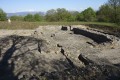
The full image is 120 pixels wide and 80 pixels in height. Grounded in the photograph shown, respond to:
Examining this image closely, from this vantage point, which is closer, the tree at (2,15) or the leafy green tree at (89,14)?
the tree at (2,15)

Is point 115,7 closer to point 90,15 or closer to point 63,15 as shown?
point 90,15

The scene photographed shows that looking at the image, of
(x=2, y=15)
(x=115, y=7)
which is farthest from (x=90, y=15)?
(x=115, y=7)

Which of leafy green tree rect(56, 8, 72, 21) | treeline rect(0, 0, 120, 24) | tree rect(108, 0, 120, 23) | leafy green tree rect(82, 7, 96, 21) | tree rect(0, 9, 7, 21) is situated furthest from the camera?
leafy green tree rect(56, 8, 72, 21)

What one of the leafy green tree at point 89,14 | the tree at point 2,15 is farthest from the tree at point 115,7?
the tree at point 2,15

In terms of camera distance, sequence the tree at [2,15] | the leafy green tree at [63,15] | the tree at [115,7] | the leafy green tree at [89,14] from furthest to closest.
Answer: the leafy green tree at [63,15]
the leafy green tree at [89,14]
the tree at [2,15]
the tree at [115,7]

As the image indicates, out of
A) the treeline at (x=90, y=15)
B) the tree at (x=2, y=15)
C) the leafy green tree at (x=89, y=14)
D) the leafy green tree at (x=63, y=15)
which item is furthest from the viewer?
the leafy green tree at (x=63, y=15)

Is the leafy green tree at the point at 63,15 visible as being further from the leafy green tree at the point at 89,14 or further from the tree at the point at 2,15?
the tree at the point at 2,15

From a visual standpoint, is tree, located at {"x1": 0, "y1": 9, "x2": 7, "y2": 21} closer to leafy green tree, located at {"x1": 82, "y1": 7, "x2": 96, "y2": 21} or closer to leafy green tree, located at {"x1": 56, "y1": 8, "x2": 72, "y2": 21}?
leafy green tree, located at {"x1": 56, "y1": 8, "x2": 72, "y2": 21}

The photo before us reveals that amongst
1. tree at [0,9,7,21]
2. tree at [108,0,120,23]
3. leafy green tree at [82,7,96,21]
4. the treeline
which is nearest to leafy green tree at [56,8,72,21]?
the treeline

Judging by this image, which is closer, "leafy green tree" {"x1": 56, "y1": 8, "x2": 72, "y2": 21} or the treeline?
the treeline

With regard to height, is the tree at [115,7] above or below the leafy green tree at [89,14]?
above

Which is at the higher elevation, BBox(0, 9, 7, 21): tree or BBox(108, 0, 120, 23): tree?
BBox(108, 0, 120, 23): tree

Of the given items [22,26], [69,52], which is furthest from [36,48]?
[22,26]

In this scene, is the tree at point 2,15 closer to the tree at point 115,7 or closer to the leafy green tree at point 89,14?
the leafy green tree at point 89,14
